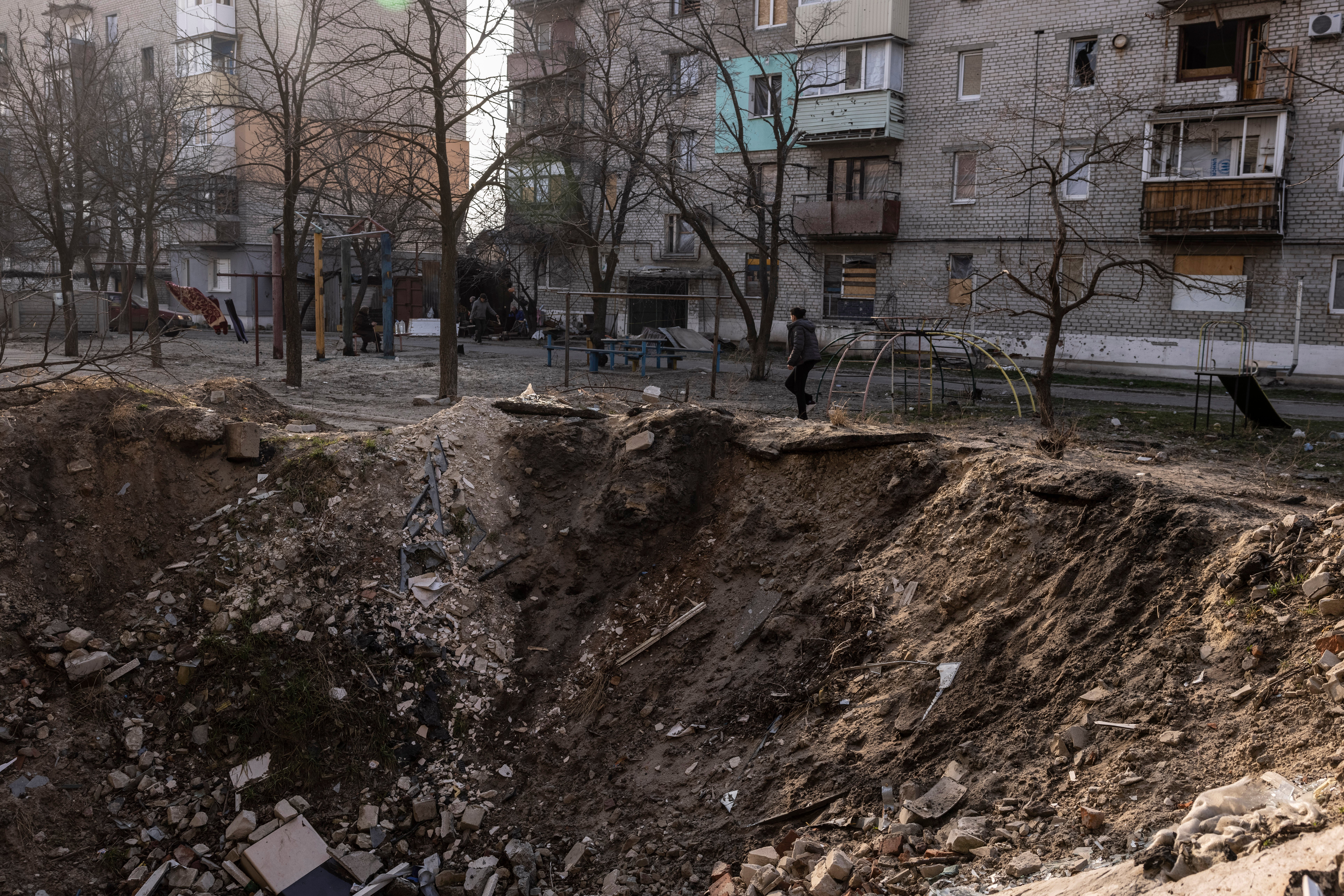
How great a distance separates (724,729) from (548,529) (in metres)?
2.37

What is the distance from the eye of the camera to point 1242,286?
22.3m

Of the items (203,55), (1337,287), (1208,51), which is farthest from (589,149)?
(203,55)

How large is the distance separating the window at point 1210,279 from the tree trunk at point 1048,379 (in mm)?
11910

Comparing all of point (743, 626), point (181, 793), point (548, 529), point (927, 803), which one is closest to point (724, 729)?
point (743, 626)

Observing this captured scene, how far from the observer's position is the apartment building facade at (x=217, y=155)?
29.6 m

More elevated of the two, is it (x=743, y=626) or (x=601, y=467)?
(x=601, y=467)

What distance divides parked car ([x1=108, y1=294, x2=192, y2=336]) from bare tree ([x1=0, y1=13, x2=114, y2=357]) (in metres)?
1.54

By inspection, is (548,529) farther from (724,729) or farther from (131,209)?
(131,209)

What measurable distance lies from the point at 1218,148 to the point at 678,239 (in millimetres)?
15475

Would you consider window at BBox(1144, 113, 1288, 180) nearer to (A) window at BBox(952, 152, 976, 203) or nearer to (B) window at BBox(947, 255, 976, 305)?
(A) window at BBox(952, 152, 976, 203)

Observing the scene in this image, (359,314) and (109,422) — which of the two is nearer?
(109,422)

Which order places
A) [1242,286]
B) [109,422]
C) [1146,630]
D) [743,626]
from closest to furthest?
[1146,630] → [743,626] → [109,422] → [1242,286]

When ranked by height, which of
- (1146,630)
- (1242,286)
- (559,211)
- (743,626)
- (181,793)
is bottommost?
(181,793)

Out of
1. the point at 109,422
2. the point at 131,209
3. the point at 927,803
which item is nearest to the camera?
the point at 927,803
